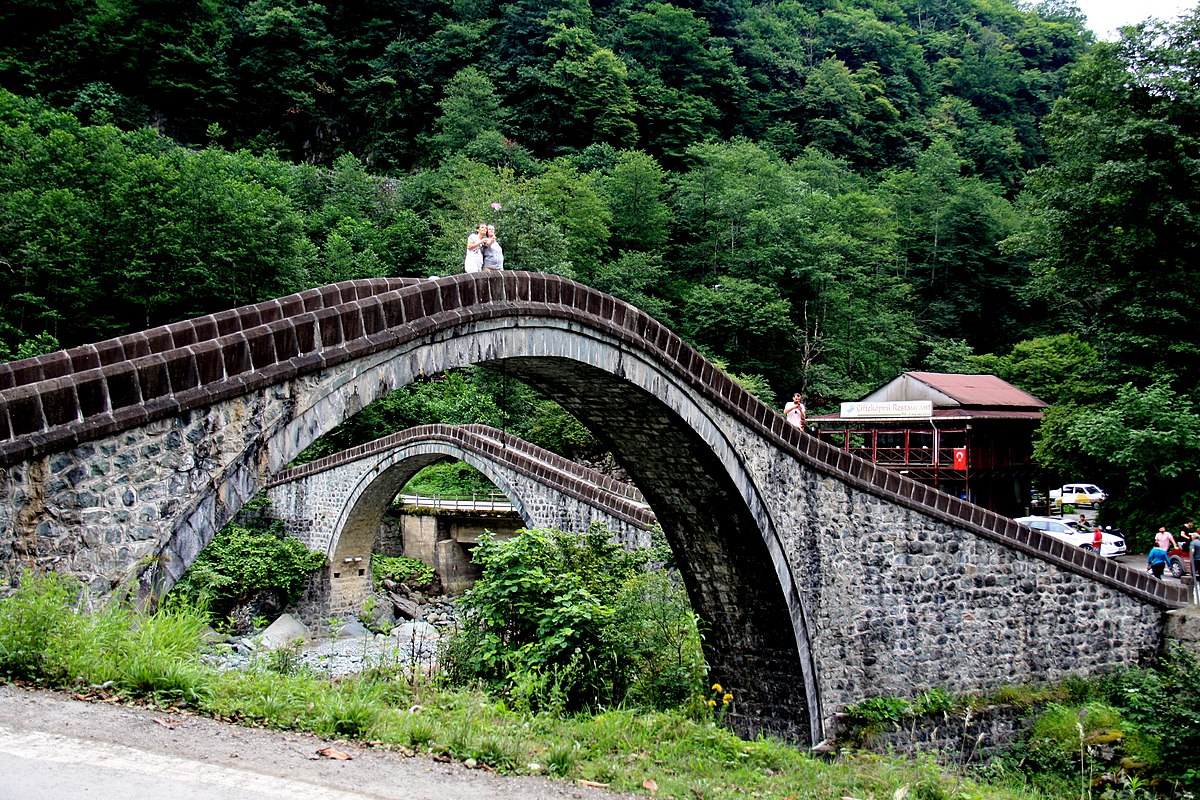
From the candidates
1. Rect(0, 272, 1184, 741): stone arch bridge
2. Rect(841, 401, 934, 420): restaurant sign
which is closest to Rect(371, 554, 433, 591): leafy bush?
Rect(841, 401, 934, 420): restaurant sign

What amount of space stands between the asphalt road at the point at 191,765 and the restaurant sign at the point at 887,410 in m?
20.1

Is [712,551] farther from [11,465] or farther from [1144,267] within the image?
[1144,267]

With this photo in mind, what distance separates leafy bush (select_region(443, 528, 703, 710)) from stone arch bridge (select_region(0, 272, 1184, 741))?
4.89ft

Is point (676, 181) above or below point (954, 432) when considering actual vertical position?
above

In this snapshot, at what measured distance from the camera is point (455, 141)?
3938 centimetres

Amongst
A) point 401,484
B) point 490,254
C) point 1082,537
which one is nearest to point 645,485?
point 490,254

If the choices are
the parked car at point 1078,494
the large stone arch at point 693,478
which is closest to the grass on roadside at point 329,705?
the large stone arch at point 693,478

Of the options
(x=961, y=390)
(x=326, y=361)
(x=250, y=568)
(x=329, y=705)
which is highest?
(x=961, y=390)

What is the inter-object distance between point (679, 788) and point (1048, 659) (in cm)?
904

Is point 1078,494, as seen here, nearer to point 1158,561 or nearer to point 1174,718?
point 1158,561

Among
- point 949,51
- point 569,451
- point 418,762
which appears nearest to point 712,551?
point 418,762

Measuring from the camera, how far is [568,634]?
8336 millimetres

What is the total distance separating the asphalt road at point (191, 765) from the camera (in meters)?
3.09

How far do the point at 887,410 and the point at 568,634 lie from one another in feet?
55.2
